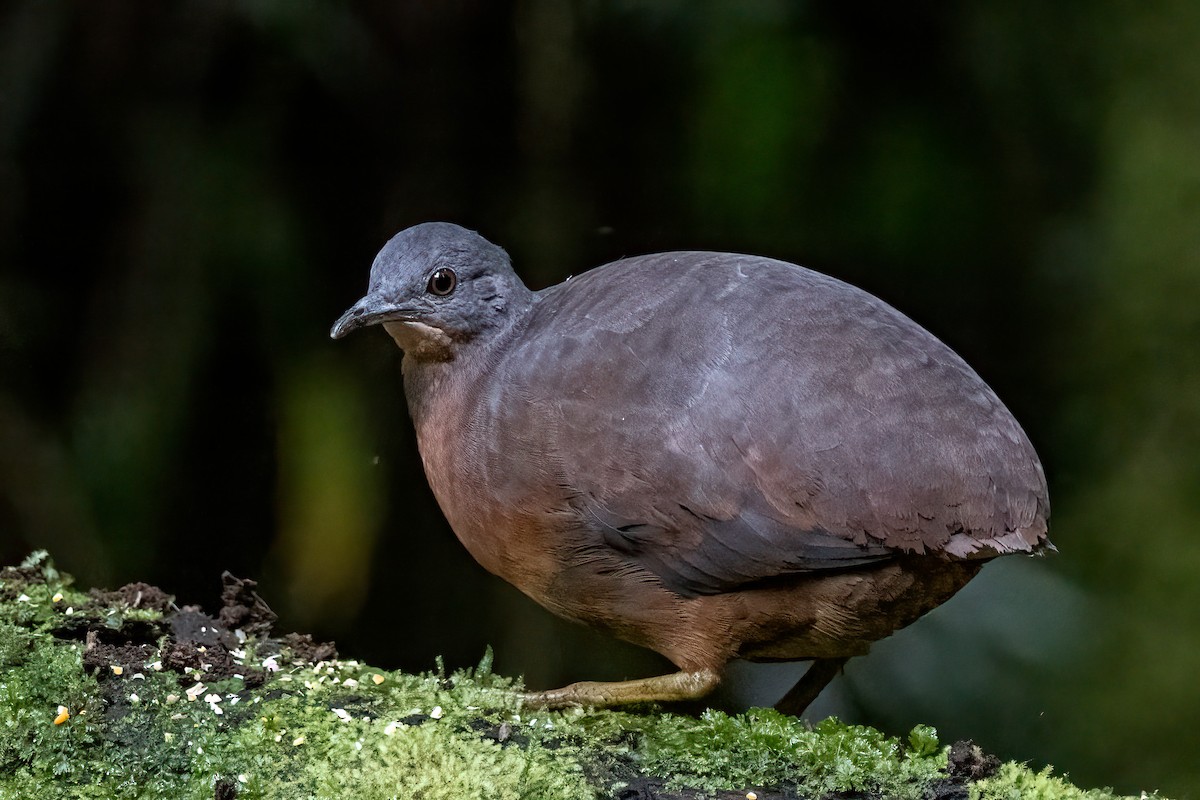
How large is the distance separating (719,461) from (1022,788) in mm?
985

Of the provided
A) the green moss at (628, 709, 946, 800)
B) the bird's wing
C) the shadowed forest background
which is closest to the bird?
the bird's wing

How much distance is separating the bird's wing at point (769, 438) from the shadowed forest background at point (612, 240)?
1.27 meters

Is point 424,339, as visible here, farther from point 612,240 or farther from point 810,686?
point 810,686

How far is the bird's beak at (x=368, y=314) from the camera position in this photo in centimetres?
294

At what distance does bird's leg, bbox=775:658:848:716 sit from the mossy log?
1.51 ft

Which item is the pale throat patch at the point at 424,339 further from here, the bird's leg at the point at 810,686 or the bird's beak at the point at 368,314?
the bird's leg at the point at 810,686

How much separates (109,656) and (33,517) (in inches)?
56.1

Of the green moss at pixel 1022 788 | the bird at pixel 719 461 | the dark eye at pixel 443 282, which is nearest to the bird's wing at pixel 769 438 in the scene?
the bird at pixel 719 461

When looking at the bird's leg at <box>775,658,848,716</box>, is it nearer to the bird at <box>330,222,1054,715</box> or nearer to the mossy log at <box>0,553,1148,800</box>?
the bird at <box>330,222,1054,715</box>

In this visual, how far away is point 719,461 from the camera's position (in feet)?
8.80

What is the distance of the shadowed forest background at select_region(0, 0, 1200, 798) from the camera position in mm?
3930

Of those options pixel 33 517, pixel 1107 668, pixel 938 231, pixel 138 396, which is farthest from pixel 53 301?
pixel 1107 668

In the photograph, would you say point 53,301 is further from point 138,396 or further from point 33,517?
point 33,517

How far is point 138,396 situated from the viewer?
398cm
